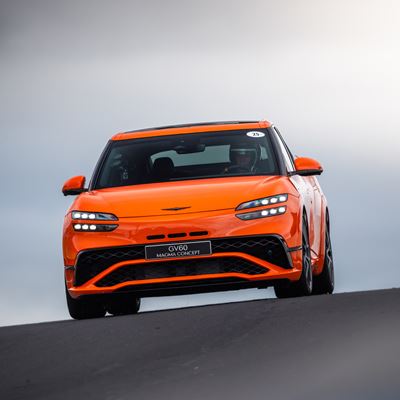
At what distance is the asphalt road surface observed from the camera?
6.53 meters

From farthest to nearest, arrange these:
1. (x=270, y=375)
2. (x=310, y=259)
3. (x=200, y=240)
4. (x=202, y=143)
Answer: (x=202, y=143) → (x=310, y=259) → (x=200, y=240) → (x=270, y=375)

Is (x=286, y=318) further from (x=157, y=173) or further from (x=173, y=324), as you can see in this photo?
(x=157, y=173)

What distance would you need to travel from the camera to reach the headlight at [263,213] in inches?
442

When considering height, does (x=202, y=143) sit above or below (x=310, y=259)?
above

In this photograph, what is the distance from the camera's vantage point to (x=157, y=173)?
12.5m

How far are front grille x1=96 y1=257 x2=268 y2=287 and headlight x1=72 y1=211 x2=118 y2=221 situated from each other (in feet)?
1.52

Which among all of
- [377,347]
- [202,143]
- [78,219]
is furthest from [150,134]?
[377,347]

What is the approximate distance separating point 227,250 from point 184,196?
660 millimetres

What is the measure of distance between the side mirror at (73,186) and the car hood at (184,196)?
39 cm

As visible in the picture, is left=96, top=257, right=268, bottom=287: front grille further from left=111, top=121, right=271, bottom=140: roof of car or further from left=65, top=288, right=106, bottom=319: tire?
left=111, top=121, right=271, bottom=140: roof of car

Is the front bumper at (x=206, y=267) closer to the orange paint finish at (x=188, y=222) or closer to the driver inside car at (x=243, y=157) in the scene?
the orange paint finish at (x=188, y=222)

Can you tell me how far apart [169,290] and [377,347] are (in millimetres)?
3928

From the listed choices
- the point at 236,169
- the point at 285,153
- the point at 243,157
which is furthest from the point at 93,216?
the point at 285,153

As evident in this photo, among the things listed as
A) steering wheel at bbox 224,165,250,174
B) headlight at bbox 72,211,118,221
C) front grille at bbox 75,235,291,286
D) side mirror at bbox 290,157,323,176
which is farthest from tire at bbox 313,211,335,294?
headlight at bbox 72,211,118,221
